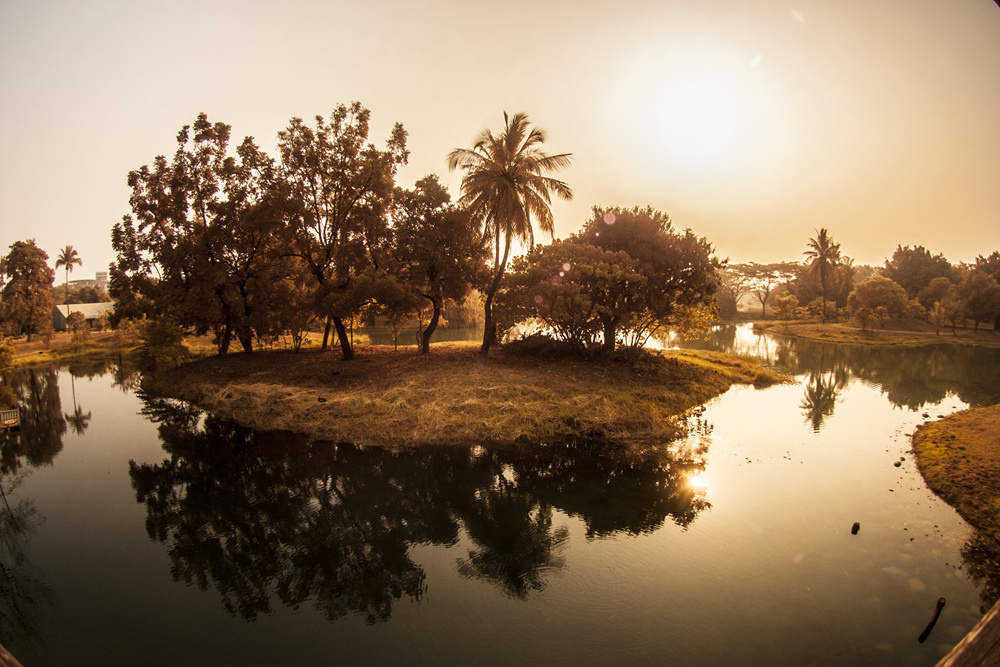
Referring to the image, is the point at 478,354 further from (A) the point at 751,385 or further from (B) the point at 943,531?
(B) the point at 943,531

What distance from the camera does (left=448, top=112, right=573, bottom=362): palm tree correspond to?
829 inches

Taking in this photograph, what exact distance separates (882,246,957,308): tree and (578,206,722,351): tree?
52.4 m

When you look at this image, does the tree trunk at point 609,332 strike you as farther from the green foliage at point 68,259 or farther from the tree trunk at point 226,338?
the green foliage at point 68,259

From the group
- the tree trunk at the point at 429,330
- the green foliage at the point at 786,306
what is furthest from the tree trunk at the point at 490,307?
the green foliage at the point at 786,306

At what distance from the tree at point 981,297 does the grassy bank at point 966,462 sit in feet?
137

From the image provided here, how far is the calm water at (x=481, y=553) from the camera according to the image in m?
6.21

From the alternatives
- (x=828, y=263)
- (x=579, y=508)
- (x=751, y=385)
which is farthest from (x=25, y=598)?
(x=828, y=263)

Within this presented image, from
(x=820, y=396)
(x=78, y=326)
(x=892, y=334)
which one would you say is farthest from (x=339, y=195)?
(x=892, y=334)

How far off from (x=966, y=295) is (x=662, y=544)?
59.2m

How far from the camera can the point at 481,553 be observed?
8.27m

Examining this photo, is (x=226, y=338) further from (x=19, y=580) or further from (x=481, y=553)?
(x=481, y=553)

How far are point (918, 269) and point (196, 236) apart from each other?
81.3m

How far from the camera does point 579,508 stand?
32.3ft

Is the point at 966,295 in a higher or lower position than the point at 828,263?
lower
